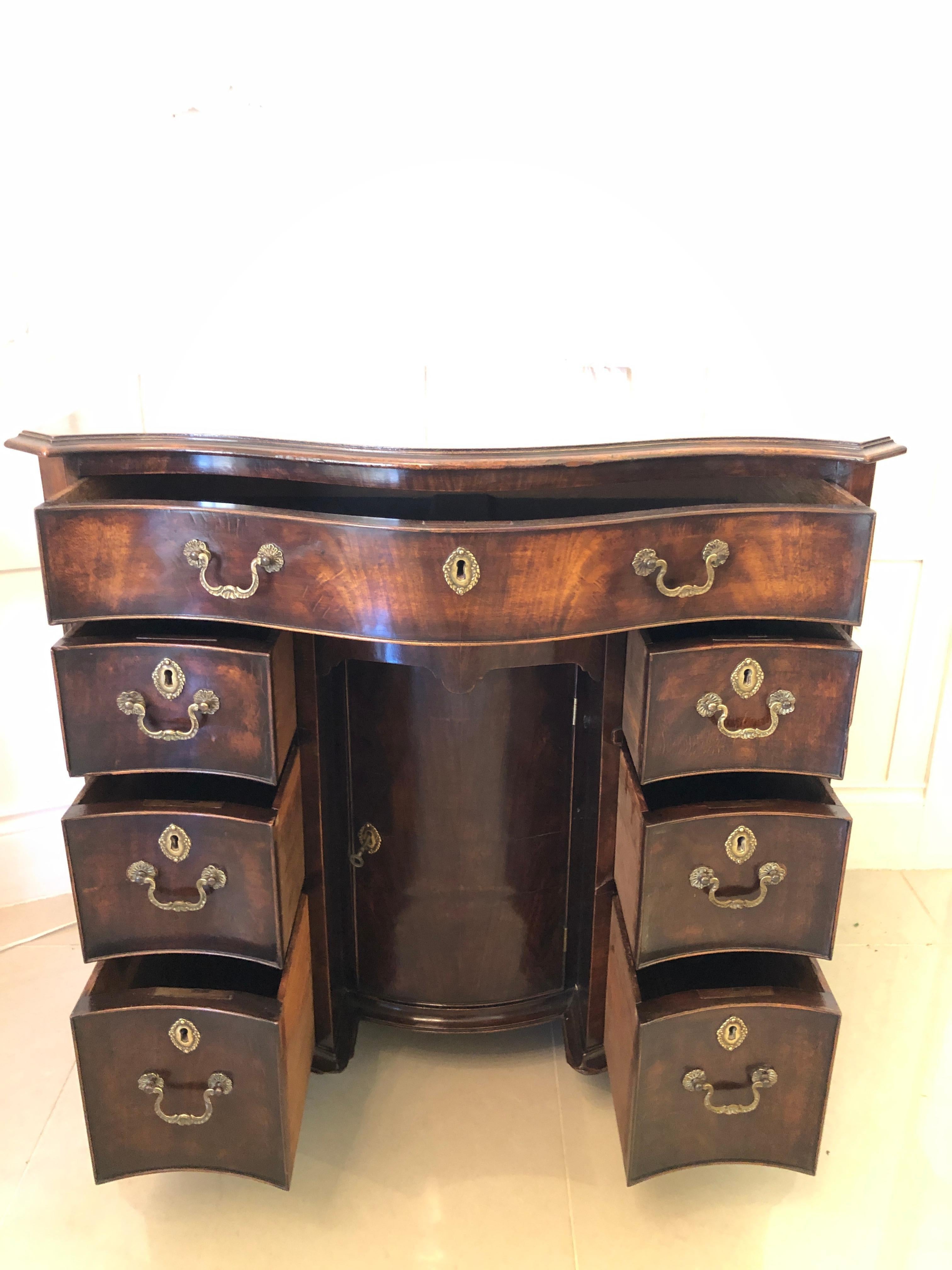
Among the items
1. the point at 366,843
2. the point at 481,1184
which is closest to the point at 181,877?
the point at 366,843

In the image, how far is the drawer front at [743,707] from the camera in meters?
0.99

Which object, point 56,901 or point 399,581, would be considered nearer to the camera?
point 399,581

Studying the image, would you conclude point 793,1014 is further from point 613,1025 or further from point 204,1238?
point 204,1238

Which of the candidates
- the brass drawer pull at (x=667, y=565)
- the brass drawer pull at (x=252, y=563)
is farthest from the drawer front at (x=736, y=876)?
the brass drawer pull at (x=252, y=563)

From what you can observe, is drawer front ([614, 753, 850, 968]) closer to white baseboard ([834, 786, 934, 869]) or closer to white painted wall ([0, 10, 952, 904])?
white painted wall ([0, 10, 952, 904])

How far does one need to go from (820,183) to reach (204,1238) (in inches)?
64.9

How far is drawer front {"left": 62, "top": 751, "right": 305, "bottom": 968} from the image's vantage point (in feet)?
3.34

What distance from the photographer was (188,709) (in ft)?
3.28

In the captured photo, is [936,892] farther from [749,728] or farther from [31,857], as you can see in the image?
[31,857]

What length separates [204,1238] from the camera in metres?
1.15

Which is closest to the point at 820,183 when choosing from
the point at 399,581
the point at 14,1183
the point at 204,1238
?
the point at 399,581

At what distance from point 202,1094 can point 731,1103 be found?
58 centimetres

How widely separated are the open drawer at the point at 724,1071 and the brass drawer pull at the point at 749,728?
0.29 meters

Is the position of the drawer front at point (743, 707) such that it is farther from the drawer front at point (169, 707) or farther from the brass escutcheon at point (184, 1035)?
the brass escutcheon at point (184, 1035)
